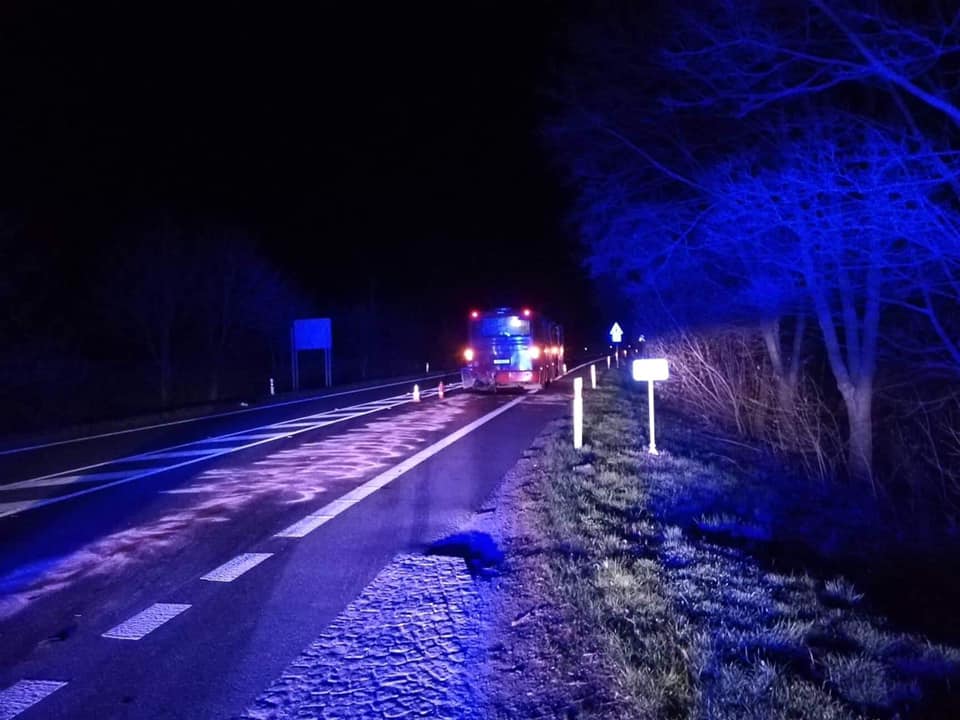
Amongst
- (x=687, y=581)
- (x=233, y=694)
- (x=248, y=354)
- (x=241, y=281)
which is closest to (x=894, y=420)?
(x=687, y=581)

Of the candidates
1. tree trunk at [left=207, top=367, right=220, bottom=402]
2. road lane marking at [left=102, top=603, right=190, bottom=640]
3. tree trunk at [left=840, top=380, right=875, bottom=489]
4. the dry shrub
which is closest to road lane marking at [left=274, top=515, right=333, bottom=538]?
road lane marking at [left=102, top=603, right=190, bottom=640]

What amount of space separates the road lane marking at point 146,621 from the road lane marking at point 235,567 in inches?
25.0

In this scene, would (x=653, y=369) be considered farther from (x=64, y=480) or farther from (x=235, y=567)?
(x=64, y=480)

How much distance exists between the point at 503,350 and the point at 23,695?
78.7ft

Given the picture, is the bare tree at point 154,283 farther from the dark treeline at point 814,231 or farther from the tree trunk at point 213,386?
the dark treeline at point 814,231

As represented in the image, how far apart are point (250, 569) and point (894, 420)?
17349mm

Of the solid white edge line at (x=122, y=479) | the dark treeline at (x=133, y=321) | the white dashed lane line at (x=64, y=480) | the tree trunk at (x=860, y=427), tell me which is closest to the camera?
the solid white edge line at (x=122, y=479)

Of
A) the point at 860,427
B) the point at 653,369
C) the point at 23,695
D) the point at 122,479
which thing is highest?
the point at 653,369

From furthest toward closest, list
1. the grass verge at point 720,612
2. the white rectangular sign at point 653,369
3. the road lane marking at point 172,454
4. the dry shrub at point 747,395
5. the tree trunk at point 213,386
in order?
the tree trunk at point 213,386
the dry shrub at point 747,395
the road lane marking at point 172,454
the white rectangular sign at point 653,369
the grass verge at point 720,612

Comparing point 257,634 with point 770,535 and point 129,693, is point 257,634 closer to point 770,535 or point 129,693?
point 129,693

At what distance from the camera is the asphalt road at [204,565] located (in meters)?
4.76

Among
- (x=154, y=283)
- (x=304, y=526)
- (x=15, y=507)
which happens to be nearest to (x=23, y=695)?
(x=304, y=526)

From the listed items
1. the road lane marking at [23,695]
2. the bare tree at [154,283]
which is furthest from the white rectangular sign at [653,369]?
the bare tree at [154,283]

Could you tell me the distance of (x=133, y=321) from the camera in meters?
31.1
